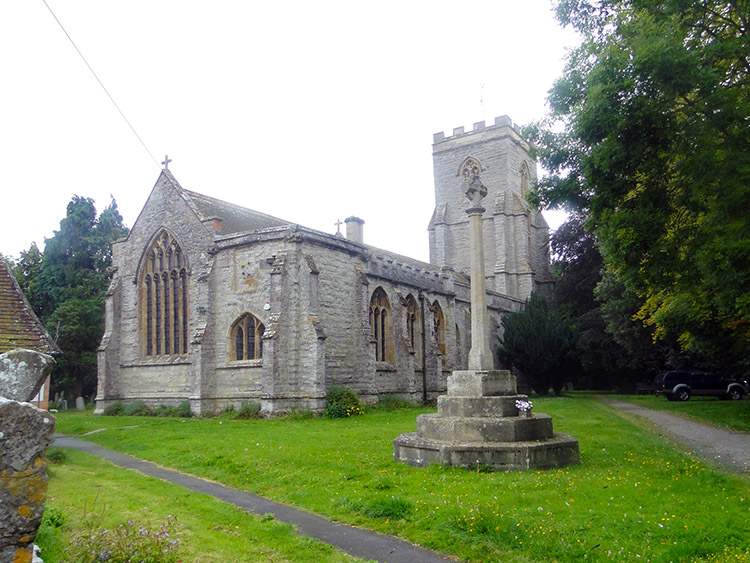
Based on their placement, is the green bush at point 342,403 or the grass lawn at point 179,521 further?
the green bush at point 342,403

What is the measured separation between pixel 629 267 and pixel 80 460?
39.0 feet

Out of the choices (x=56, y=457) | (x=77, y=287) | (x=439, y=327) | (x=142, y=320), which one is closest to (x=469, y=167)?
(x=439, y=327)

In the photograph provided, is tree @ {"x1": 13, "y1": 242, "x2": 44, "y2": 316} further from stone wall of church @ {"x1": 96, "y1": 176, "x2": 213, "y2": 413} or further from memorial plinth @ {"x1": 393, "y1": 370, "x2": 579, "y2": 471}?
memorial plinth @ {"x1": 393, "y1": 370, "x2": 579, "y2": 471}

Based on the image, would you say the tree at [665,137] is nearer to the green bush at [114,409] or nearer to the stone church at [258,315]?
the stone church at [258,315]

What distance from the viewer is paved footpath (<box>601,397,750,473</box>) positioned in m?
10.6

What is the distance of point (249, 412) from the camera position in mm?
20094

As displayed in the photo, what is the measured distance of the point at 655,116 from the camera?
35.5 ft

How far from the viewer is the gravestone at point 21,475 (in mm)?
2908

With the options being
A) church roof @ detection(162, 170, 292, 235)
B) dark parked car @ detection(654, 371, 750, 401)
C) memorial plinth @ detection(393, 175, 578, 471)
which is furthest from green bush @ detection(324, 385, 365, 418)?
dark parked car @ detection(654, 371, 750, 401)

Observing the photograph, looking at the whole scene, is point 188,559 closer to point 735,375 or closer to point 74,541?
point 74,541

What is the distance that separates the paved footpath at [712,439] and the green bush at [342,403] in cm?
946

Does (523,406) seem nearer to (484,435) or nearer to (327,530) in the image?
(484,435)

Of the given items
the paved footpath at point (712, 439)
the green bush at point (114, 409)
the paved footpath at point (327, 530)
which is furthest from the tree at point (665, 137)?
the green bush at point (114, 409)

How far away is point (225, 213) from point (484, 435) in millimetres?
19006
